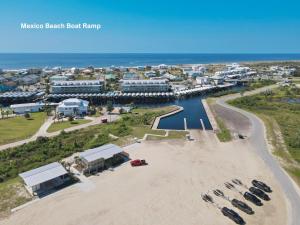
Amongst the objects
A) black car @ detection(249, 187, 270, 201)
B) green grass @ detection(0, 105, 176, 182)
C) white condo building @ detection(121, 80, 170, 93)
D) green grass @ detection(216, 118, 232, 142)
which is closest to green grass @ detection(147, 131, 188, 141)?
green grass @ detection(0, 105, 176, 182)

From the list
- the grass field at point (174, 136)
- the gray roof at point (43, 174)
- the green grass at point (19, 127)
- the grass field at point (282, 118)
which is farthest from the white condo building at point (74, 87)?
the gray roof at point (43, 174)

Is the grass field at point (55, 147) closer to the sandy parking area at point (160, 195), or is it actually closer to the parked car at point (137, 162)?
the sandy parking area at point (160, 195)

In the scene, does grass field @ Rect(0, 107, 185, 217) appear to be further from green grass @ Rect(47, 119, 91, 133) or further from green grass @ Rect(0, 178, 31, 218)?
green grass @ Rect(47, 119, 91, 133)

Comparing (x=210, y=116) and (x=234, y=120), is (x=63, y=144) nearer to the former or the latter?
(x=210, y=116)

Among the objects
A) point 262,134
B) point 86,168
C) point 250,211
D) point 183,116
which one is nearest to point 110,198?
point 86,168

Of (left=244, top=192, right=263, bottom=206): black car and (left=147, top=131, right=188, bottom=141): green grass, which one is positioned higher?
(left=147, top=131, right=188, bottom=141): green grass

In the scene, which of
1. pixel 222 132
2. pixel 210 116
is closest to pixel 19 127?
pixel 222 132

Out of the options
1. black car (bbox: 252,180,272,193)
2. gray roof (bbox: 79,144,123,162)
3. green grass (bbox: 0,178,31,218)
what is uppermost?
gray roof (bbox: 79,144,123,162)
